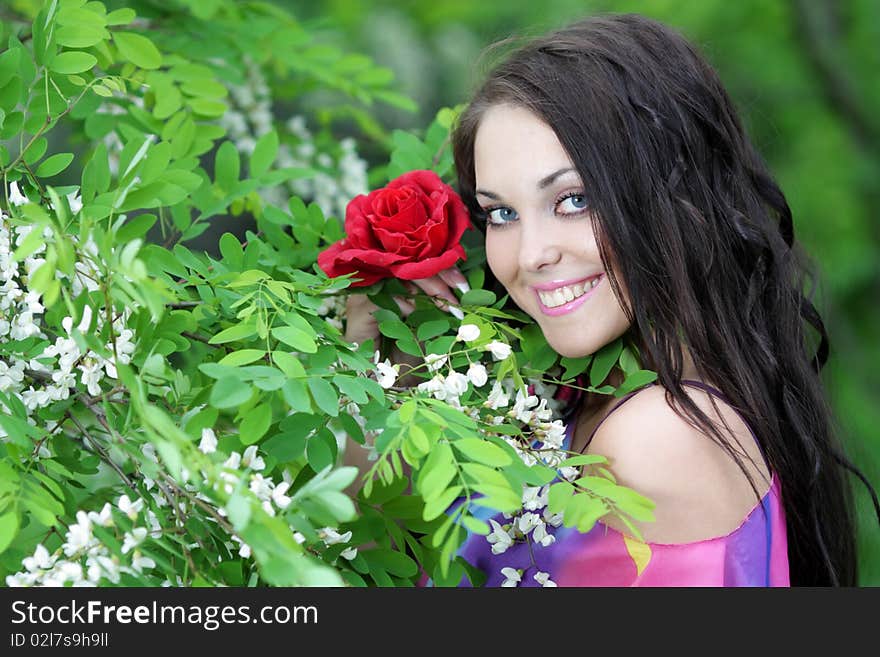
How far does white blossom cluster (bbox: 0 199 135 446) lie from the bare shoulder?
61 cm

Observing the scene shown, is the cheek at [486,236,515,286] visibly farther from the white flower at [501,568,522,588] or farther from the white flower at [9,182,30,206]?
the white flower at [9,182,30,206]

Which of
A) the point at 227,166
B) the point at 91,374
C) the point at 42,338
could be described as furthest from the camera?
the point at 227,166

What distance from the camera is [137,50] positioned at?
133 centimetres

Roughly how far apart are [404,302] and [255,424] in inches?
17.7

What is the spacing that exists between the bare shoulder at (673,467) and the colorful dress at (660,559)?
0.02 meters

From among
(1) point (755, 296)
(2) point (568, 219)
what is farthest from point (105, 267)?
(1) point (755, 296)

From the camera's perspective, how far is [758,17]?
311cm

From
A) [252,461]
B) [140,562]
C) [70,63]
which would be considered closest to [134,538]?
[140,562]

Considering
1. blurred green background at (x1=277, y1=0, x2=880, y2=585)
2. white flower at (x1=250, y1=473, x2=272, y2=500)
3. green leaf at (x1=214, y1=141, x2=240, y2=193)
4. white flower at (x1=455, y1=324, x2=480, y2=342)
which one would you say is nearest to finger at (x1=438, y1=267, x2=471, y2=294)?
white flower at (x1=455, y1=324, x2=480, y2=342)

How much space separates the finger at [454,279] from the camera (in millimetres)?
1356

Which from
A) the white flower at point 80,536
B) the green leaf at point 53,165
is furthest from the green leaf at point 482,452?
the green leaf at point 53,165

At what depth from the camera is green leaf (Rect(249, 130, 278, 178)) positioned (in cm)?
145

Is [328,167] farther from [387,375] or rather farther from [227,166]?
[387,375]
